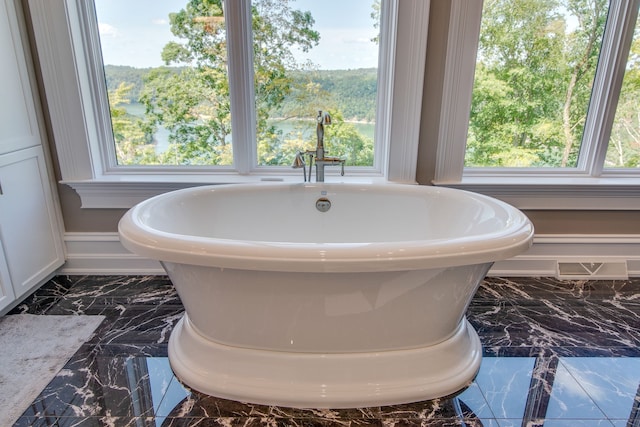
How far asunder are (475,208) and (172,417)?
4.57 feet

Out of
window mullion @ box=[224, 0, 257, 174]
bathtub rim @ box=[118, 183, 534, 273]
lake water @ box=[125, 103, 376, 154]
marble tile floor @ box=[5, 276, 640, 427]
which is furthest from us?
lake water @ box=[125, 103, 376, 154]

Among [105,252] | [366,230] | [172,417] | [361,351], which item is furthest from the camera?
[105,252]

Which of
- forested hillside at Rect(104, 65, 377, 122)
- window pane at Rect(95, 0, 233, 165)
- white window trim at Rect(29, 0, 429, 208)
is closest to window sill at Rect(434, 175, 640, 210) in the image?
white window trim at Rect(29, 0, 429, 208)

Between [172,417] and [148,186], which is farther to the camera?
[148,186]

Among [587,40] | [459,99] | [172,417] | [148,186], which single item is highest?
[587,40]

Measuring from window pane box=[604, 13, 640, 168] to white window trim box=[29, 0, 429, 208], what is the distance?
3.76 feet

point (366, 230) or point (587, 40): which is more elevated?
point (587, 40)

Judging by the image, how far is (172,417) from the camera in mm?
Answer: 1267

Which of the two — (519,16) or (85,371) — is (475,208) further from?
(85,371)

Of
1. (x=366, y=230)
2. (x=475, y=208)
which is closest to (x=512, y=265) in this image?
(x=475, y=208)

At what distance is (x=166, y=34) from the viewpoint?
2070mm

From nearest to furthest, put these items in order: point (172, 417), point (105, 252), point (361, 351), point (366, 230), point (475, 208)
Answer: point (172, 417), point (361, 351), point (475, 208), point (366, 230), point (105, 252)

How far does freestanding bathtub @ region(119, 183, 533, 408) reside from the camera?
1.13 m

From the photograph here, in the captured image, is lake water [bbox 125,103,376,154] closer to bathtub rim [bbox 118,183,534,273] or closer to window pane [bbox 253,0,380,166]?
window pane [bbox 253,0,380,166]
